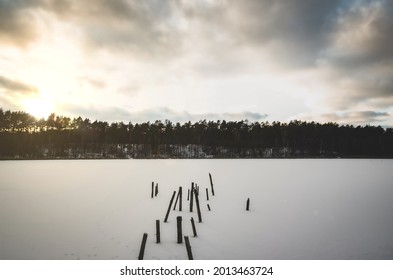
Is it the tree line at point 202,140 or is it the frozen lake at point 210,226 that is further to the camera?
the tree line at point 202,140

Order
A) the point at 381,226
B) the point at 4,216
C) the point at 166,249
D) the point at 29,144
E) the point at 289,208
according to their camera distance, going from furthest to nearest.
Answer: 1. the point at 29,144
2. the point at 289,208
3. the point at 4,216
4. the point at 381,226
5. the point at 166,249

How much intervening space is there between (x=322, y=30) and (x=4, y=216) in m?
18.8

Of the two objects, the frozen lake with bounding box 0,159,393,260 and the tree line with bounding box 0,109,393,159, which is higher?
the tree line with bounding box 0,109,393,159

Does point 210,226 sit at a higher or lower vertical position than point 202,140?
lower

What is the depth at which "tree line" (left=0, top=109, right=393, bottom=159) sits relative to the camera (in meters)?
112

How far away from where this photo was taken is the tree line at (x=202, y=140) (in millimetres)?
112062

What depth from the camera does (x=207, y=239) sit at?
11992 mm

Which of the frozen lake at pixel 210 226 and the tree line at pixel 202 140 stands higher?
the tree line at pixel 202 140

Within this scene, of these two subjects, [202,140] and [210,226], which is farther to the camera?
[202,140]

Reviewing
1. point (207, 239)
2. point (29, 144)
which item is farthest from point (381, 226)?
point (29, 144)

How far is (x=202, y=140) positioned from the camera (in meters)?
123

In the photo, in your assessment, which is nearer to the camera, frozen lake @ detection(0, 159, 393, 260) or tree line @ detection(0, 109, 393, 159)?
frozen lake @ detection(0, 159, 393, 260)
